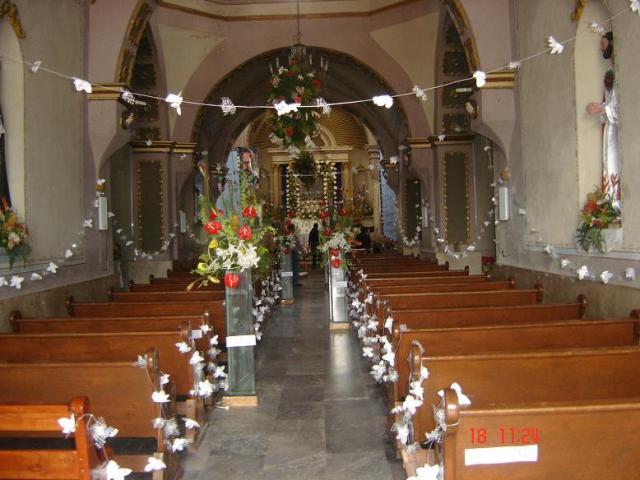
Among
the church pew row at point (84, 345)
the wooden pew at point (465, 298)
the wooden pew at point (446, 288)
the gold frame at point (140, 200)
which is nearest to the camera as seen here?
the church pew row at point (84, 345)

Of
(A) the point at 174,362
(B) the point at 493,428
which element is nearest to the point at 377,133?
(A) the point at 174,362

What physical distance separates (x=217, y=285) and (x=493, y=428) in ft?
18.3

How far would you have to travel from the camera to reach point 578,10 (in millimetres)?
4852

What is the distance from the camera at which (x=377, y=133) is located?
14852mm

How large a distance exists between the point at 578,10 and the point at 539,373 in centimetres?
334

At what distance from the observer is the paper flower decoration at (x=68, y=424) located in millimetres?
2041

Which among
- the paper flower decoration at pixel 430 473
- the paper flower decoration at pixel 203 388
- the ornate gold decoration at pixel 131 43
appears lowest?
the paper flower decoration at pixel 203 388

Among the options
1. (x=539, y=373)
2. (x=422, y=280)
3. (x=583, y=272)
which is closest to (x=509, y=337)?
(x=539, y=373)

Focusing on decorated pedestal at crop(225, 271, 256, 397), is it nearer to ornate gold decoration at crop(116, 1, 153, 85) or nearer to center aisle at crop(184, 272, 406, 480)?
center aisle at crop(184, 272, 406, 480)

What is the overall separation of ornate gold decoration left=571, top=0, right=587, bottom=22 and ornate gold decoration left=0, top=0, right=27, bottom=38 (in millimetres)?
4526

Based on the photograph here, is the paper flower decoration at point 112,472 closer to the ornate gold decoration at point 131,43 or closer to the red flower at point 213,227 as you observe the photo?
the red flower at point 213,227

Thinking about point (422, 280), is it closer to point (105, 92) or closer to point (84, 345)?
point (84, 345)

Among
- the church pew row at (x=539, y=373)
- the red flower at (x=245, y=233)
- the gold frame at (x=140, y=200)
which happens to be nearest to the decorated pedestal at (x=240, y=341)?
the red flower at (x=245, y=233)
